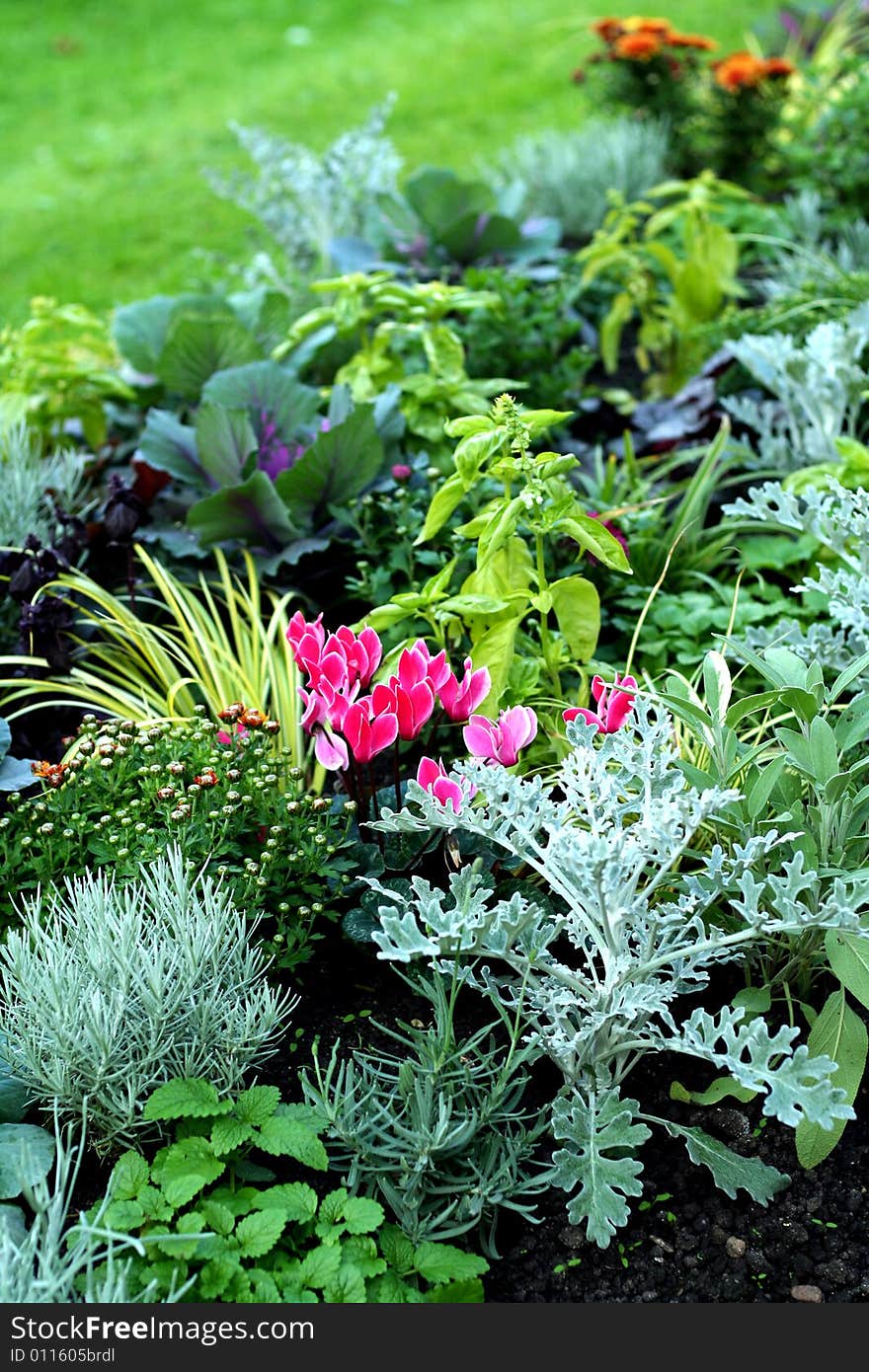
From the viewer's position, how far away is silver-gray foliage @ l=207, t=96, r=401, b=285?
4961 mm

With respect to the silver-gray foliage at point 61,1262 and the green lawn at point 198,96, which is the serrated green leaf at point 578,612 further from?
the green lawn at point 198,96

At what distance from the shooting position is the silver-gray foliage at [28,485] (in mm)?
3322

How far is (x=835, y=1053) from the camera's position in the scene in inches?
79.7

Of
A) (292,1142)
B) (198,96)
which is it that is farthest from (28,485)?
(198,96)

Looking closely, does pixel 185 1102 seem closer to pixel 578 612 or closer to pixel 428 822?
pixel 428 822

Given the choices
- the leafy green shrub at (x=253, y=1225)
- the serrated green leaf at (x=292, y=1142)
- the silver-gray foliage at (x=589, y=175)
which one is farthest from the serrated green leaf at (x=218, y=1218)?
the silver-gray foliage at (x=589, y=175)

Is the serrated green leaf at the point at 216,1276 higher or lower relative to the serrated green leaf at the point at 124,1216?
lower

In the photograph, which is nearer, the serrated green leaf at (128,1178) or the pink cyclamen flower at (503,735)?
the serrated green leaf at (128,1178)

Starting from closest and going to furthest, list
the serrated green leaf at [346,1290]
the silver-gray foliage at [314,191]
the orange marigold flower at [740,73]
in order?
1. the serrated green leaf at [346,1290]
2. the silver-gray foliage at [314,191]
3. the orange marigold flower at [740,73]

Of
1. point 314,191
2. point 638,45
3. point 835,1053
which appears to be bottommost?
point 835,1053

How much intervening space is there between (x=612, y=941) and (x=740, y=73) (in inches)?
195

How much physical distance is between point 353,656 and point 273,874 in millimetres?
423

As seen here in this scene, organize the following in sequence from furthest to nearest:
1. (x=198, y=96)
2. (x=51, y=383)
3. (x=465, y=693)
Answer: (x=198, y=96) → (x=51, y=383) → (x=465, y=693)

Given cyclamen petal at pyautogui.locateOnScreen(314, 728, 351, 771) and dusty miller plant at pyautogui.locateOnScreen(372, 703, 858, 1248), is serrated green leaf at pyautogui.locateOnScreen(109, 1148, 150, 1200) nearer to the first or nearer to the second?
dusty miller plant at pyautogui.locateOnScreen(372, 703, 858, 1248)
